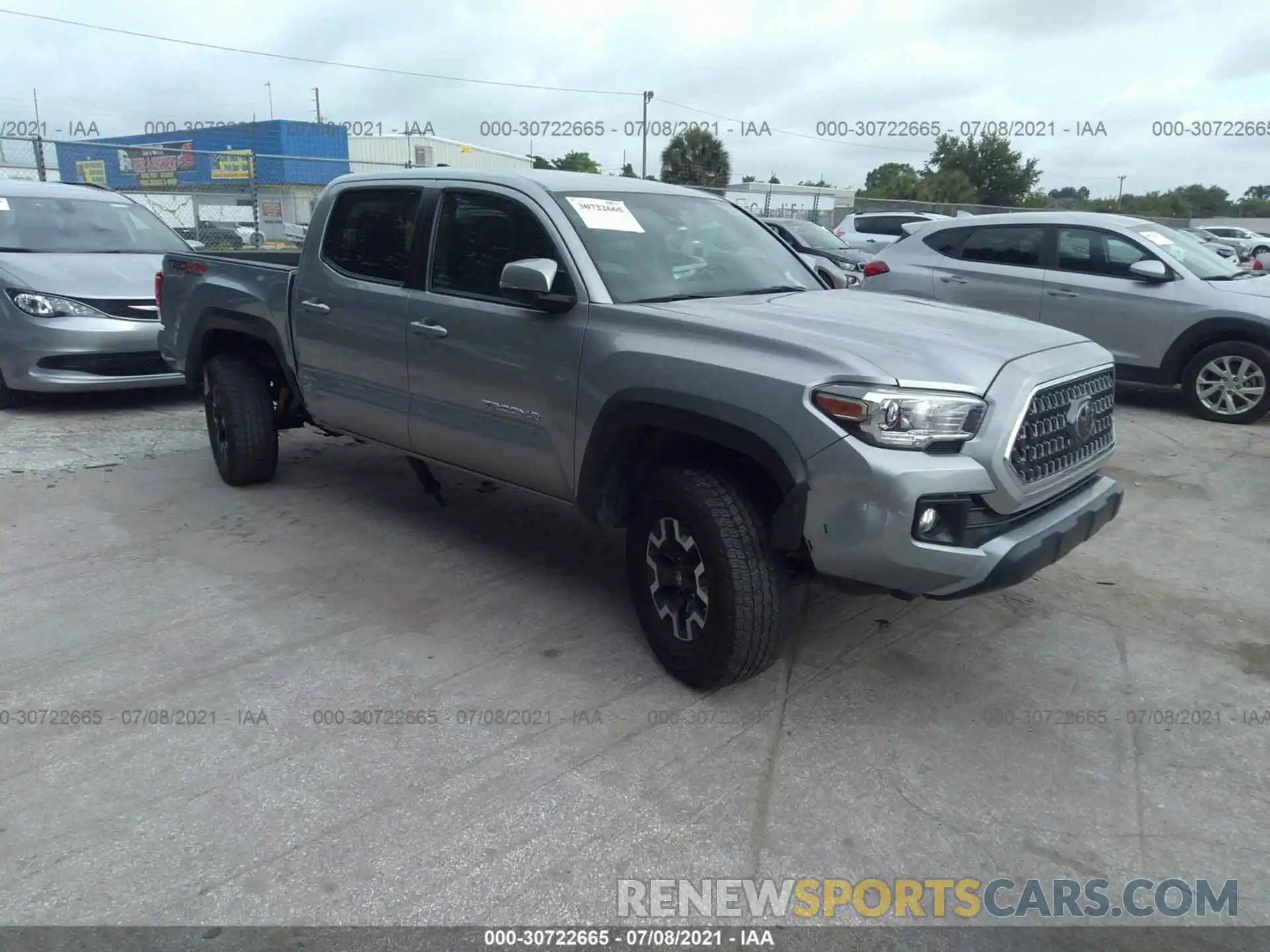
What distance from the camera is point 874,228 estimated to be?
1789cm

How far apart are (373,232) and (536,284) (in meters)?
1.63

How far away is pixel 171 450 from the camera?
6.93m

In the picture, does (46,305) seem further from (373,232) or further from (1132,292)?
(1132,292)

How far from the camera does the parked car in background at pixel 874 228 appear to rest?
17.3m

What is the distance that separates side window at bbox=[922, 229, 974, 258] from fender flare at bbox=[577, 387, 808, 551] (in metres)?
6.70

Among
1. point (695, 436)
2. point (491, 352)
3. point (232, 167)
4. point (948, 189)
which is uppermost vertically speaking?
point (948, 189)

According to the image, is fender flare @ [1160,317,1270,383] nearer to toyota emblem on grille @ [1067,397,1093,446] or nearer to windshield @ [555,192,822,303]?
windshield @ [555,192,822,303]

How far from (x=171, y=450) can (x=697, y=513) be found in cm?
498

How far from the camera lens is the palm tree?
4141 centimetres

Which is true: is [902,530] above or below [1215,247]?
below

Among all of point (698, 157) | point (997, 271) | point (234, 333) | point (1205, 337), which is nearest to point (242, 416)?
point (234, 333)

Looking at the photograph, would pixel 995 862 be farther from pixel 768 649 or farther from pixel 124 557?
pixel 124 557

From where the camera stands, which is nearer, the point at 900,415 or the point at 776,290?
the point at 900,415

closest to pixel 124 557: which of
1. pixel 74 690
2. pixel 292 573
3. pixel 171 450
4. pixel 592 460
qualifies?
pixel 292 573
